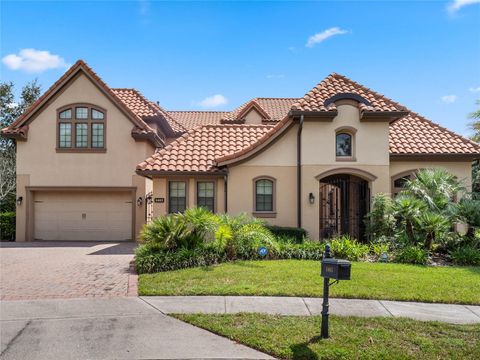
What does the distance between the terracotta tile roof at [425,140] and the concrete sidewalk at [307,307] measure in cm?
896

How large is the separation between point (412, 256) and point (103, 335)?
8.99 metres

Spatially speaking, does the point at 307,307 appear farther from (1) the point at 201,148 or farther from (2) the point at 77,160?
(2) the point at 77,160

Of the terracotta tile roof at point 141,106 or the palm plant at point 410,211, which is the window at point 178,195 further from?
the palm plant at point 410,211

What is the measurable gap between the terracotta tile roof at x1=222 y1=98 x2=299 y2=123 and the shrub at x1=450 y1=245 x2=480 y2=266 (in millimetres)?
13634

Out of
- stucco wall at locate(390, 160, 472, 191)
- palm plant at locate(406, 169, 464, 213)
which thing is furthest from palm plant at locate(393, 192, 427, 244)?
stucco wall at locate(390, 160, 472, 191)

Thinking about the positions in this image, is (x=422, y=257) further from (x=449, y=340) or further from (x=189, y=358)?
(x=189, y=358)

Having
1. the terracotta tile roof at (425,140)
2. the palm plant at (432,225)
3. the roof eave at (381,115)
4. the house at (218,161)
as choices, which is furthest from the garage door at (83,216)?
the palm plant at (432,225)

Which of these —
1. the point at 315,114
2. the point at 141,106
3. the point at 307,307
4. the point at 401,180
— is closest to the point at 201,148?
the point at 315,114

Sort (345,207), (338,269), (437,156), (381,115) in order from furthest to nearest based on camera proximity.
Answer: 1. (345,207)
2. (437,156)
3. (381,115)
4. (338,269)

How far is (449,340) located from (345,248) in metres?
6.02

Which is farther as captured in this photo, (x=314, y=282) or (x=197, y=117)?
(x=197, y=117)

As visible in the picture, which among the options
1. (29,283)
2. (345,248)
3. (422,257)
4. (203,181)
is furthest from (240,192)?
(29,283)

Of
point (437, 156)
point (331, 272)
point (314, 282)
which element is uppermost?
point (437, 156)

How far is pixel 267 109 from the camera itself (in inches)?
1042
